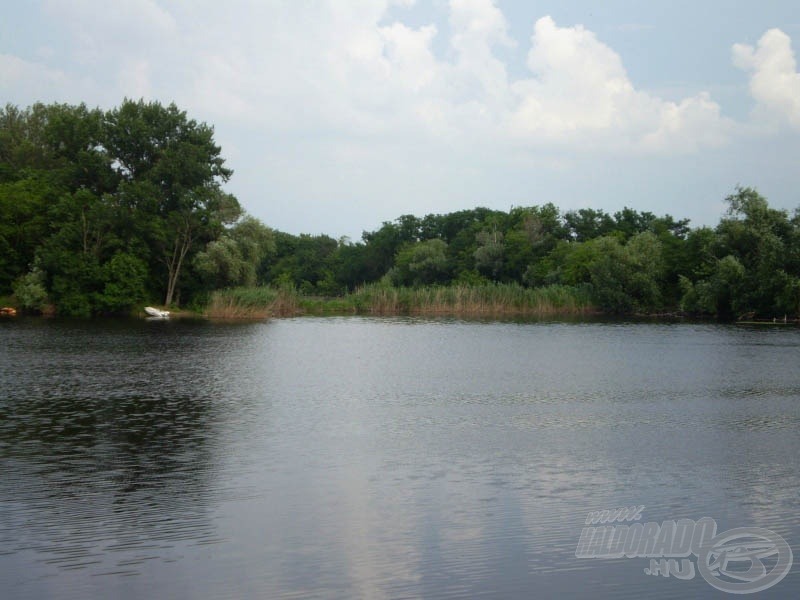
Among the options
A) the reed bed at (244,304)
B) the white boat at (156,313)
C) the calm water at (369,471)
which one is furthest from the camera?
the reed bed at (244,304)

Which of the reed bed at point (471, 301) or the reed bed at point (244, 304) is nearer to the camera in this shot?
the reed bed at point (244, 304)

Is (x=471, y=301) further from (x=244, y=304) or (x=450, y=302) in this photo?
(x=244, y=304)

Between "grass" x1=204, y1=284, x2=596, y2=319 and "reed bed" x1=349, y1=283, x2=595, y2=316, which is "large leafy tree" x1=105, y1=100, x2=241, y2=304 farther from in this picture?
"reed bed" x1=349, y1=283, x2=595, y2=316

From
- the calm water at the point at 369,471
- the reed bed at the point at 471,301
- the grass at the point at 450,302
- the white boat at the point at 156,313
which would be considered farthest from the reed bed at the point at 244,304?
the calm water at the point at 369,471

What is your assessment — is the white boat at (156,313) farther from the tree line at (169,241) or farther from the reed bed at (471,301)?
the reed bed at (471,301)

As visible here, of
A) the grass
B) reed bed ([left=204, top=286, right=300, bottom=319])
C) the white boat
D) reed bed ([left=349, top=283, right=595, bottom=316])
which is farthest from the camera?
reed bed ([left=349, top=283, right=595, bottom=316])

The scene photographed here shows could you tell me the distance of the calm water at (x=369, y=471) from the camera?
30.0 feet

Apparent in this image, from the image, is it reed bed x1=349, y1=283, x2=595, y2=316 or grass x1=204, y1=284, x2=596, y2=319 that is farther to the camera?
reed bed x1=349, y1=283, x2=595, y2=316

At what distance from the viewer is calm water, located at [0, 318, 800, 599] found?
9.14 meters

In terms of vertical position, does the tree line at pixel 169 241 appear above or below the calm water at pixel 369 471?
above

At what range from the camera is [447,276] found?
91.8m

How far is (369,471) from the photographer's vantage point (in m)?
13.9

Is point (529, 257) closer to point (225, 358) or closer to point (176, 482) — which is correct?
point (225, 358)

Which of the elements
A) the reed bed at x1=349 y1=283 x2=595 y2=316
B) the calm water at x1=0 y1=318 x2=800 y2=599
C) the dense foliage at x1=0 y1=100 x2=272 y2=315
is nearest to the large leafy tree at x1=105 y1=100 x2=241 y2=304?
the dense foliage at x1=0 y1=100 x2=272 y2=315
